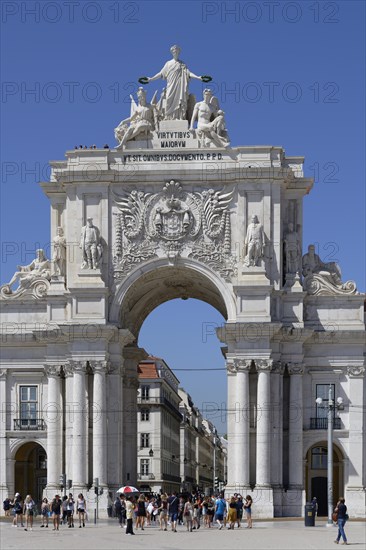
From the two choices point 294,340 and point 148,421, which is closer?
Result: point 294,340

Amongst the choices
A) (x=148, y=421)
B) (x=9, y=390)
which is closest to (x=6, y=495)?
(x=9, y=390)

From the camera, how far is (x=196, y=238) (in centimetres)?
8425

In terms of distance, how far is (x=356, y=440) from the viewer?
273ft

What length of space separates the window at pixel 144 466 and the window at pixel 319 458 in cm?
5223

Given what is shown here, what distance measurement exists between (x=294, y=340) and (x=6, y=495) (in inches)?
715

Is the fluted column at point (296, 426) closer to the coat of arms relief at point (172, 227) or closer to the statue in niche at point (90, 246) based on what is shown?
the coat of arms relief at point (172, 227)

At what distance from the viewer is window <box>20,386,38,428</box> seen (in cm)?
8556

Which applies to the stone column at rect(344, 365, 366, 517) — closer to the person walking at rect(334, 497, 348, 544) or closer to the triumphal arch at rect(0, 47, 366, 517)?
the triumphal arch at rect(0, 47, 366, 517)

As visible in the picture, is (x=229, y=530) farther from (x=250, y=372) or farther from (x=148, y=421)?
(x=148, y=421)

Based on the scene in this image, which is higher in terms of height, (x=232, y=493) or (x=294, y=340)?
Answer: (x=294, y=340)

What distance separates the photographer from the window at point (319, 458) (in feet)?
287

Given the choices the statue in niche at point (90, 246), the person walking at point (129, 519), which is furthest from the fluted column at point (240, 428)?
the person walking at point (129, 519)

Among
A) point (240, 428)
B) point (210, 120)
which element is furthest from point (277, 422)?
point (210, 120)

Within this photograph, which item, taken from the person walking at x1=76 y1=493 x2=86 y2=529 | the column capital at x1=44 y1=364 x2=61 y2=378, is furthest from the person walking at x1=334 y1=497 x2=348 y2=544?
the column capital at x1=44 y1=364 x2=61 y2=378
